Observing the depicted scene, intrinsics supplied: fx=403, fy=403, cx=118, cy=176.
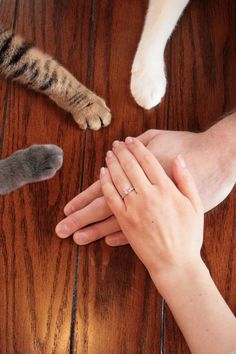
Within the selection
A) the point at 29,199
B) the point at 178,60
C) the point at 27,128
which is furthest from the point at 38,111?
the point at 178,60

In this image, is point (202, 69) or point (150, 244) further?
point (202, 69)

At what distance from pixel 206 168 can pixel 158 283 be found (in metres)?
0.26

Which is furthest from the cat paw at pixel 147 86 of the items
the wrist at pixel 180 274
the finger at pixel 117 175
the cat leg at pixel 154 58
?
the wrist at pixel 180 274

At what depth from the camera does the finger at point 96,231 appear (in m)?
0.89

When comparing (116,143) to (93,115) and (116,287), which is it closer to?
(93,115)

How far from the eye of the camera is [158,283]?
0.75 m

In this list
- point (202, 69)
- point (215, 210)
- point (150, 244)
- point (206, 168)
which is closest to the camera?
point (150, 244)

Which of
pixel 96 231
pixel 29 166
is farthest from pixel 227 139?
pixel 29 166

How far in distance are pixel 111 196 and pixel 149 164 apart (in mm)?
99

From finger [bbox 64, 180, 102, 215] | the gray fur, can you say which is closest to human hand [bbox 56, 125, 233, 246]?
finger [bbox 64, 180, 102, 215]

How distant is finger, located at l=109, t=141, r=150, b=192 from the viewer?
78cm

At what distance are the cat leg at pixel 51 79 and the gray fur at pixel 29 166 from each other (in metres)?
0.11

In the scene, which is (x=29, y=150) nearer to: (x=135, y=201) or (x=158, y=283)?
(x=135, y=201)

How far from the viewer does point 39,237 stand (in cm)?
95
